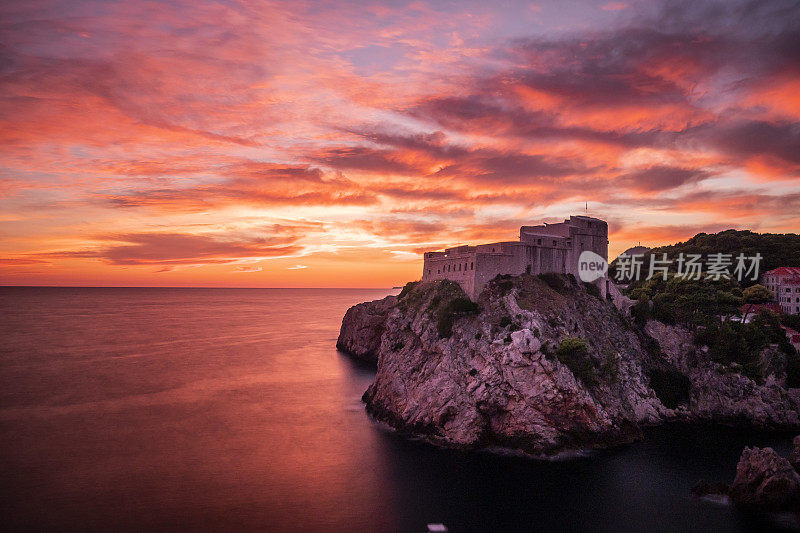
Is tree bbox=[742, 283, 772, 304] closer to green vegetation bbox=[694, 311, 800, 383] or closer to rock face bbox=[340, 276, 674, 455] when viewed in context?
green vegetation bbox=[694, 311, 800, 383]

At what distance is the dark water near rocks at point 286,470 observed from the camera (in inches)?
1323

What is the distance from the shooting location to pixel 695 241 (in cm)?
12062

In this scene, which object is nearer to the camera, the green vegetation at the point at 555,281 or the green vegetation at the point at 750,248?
the green vegetation at the point at 555,281

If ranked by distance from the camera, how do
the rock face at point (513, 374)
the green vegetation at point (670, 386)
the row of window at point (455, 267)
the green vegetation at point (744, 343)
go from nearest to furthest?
the rock face at point (513, 374) < the green vegetation at point (670, 386) < the green vegetation at point (744, 343) < the row of window at point (455, 267)

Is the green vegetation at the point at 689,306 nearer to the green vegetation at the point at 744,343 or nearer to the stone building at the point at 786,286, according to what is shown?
the green vegetation at the point at 744,343

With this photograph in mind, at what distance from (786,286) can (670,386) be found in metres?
44.3

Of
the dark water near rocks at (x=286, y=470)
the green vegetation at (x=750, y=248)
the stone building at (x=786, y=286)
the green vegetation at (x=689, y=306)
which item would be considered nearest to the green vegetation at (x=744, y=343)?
the green vegetation at (x=689, y=306)

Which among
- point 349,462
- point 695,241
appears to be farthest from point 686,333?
point 695,241

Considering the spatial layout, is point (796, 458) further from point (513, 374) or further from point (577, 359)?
point (513, 374)

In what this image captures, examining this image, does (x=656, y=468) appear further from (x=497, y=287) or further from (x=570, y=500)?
(x=497, y=287)

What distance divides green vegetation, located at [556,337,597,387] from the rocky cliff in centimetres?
11

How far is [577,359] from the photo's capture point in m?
48.3

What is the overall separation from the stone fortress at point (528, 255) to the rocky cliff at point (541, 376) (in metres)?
1.77

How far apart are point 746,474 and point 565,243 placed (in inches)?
1278
